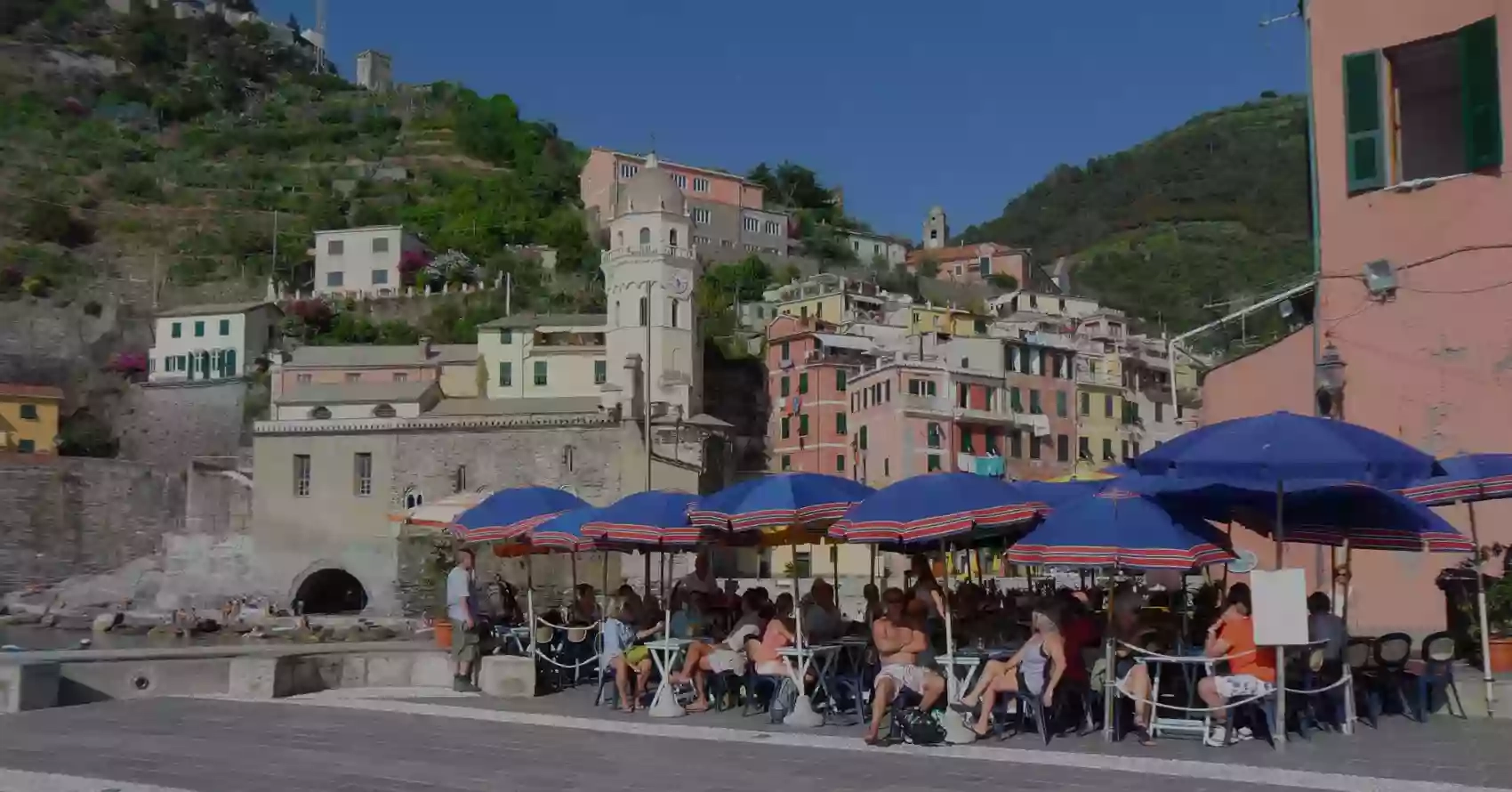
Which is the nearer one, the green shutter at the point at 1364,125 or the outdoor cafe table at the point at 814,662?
the outdoor cafe table at the point at 814,662

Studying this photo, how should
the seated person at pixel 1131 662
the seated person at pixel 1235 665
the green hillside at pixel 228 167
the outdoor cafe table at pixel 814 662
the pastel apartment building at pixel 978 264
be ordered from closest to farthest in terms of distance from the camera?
1. the seated person at pixel 1235 665
2. the seated person at pixel 1131 662
3. the outdoor cafe table at pixel 814 662
4. the green hillside at pixel 228 167
5. the pastel apartment building at pixel 978 264

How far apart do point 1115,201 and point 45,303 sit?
98.7 m

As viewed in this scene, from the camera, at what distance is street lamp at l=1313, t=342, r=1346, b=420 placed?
52.7 ft

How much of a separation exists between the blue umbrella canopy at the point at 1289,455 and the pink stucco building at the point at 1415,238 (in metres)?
5.91

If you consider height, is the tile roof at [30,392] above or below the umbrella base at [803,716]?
above

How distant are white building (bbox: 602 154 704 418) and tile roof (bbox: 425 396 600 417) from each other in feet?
7.66

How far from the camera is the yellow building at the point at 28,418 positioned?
65375 millimetres

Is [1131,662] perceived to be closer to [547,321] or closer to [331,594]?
[331,594]

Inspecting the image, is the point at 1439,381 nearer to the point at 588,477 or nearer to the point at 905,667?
the point at 905,667

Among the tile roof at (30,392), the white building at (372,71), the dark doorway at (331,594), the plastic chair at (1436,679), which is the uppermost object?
the white building at (372,71)

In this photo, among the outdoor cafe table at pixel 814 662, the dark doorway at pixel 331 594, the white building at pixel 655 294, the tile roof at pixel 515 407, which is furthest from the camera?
the white building at pixel 655 294

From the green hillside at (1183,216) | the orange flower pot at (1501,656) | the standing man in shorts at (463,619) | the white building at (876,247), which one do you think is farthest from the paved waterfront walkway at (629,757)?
the white building at (876,247)

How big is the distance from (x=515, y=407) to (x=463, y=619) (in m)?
45.4

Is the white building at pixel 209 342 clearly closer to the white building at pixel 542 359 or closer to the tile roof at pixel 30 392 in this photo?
the tile roof at pixel 30 392
